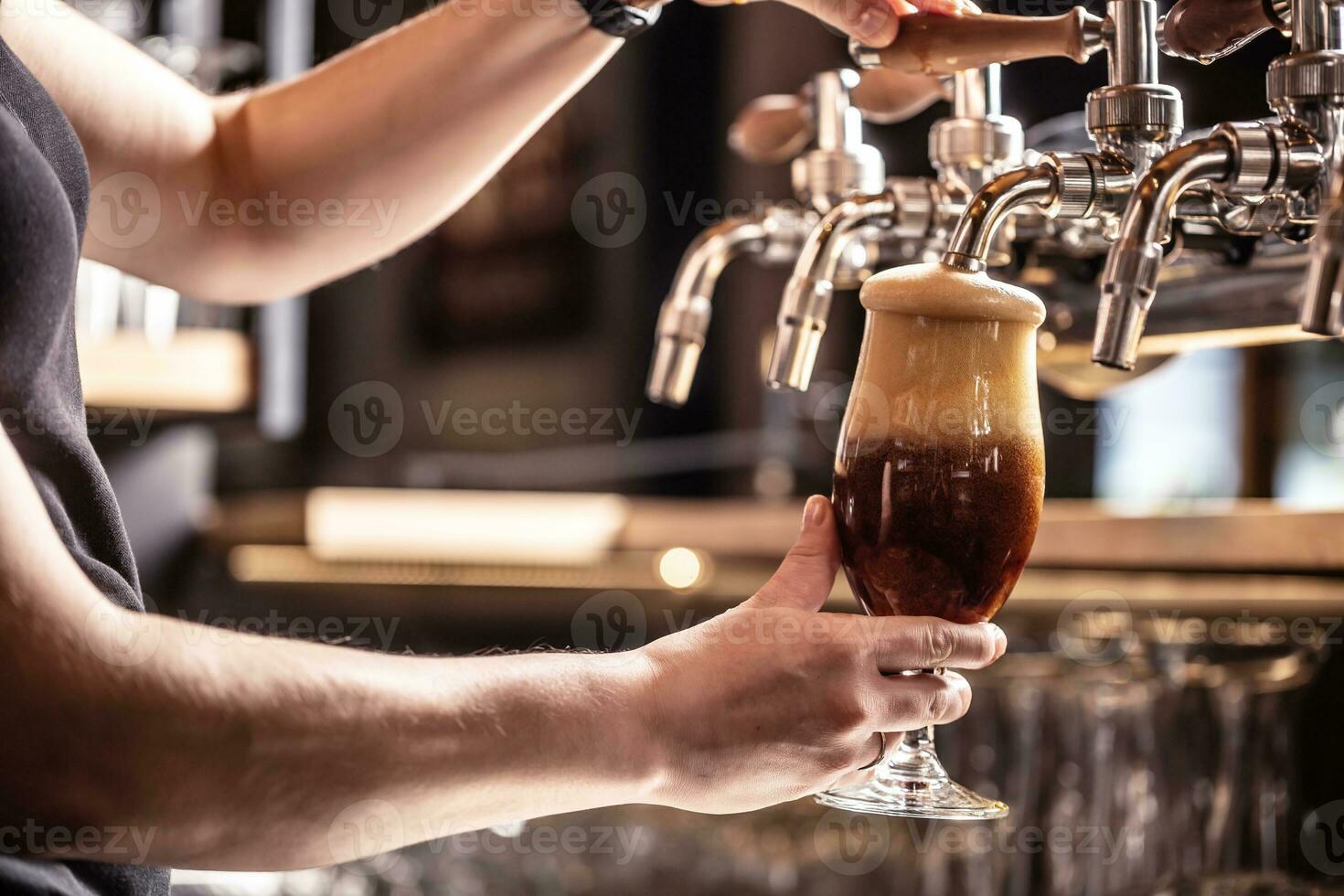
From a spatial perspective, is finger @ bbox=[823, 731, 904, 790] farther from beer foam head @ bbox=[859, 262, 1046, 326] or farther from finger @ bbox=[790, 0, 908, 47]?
finger @ bbox=[790, 0, 908, 47]

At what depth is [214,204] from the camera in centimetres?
128

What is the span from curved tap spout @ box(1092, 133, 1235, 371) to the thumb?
0.23 metres

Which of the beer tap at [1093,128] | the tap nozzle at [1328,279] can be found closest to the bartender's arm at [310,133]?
the beer tap at [1093,128]

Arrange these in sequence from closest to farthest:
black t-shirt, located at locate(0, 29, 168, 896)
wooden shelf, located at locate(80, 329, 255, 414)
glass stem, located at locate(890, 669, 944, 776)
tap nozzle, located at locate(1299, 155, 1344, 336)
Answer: tap nozzle, located at locate(1299, 155, 1344, 336)
black t-shirt, located at locate(0, 29, 168, 896)
glass stem, located at locate(890, 669, 944, 776)
wooden shelf, located at locate(80, 329, 255, 414)

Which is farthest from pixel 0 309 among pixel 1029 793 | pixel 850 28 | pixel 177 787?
pixel 1029 793

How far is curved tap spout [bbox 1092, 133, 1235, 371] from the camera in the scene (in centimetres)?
66

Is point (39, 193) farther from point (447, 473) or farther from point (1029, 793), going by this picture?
point (447, 473)

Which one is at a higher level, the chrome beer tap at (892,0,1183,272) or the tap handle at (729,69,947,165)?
the tap handle at (729,69,947,165)

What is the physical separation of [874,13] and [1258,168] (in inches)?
10.4

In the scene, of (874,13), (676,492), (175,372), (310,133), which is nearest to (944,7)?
(874,13)

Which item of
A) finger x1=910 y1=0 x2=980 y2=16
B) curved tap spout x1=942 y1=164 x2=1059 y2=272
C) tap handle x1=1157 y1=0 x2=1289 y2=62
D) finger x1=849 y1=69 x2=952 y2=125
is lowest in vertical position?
curved tap spout x1=942 y1=164 x2=1059 y2=272

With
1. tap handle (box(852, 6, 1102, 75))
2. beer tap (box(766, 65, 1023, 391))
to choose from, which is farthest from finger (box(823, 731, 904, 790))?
tap handle (box(852, 6, 1102, 75))

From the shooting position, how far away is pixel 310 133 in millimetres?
1279

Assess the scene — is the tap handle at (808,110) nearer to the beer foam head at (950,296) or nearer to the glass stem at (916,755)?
the beer foam head at (950,296)
